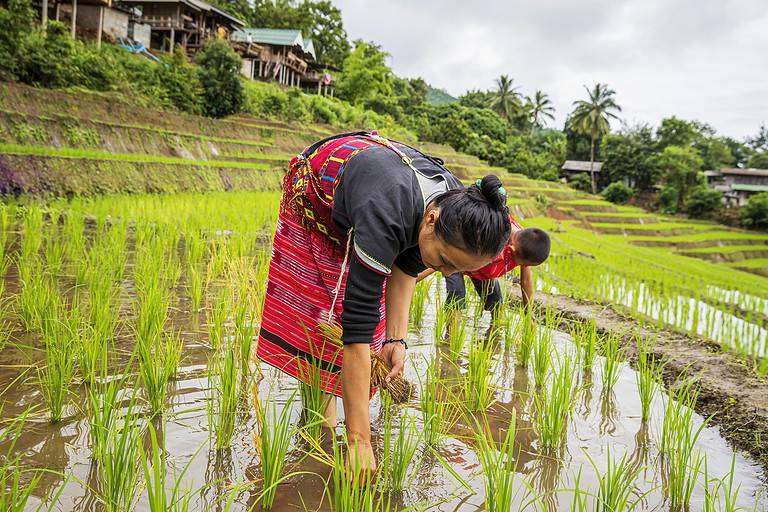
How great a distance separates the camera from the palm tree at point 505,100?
4953 cm

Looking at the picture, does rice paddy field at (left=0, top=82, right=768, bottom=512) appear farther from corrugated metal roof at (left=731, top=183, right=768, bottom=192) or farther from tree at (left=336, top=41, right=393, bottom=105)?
corrugated metal roof at (left=731, top=183, right=768, bottom=192)

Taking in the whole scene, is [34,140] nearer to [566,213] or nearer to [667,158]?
[566,213]

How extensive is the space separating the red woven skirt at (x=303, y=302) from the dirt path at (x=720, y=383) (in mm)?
1301

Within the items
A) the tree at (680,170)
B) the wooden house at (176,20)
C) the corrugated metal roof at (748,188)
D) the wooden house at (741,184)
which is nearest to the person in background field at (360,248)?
the wooden house at (176,20)

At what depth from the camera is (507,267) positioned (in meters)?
3.18

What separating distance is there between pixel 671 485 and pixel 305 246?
137 cm

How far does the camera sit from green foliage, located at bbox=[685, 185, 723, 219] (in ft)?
91.4

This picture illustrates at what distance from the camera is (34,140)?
7.97m

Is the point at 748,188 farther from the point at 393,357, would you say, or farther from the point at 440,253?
the point at 440,253

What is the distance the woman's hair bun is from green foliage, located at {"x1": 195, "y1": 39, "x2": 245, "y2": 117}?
14.7m

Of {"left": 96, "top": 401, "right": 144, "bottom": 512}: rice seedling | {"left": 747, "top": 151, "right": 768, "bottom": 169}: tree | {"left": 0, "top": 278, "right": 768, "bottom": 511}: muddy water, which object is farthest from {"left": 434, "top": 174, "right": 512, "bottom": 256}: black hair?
{"left": 747, "top": 151, "right": 768, "bottom": 169}: tree

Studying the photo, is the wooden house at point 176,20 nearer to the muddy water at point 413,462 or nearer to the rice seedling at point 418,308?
the rice seedling at point 418,308

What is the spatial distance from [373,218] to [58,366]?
1.31m

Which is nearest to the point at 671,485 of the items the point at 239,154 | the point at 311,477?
the point at 311,477
